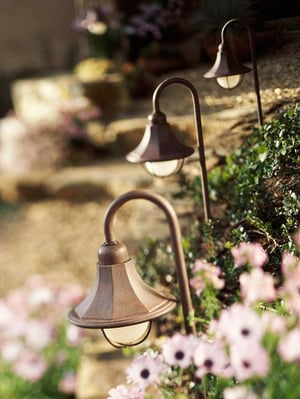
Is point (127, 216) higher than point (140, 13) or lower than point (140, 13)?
lower

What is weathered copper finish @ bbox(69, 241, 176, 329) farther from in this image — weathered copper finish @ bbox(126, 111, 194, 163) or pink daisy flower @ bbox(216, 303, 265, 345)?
weathered copper finish @ bbox(126, 111, 194, 163)

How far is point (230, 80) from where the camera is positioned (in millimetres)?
2729

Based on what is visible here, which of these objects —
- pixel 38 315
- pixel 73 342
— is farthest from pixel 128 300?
pixel 38 315

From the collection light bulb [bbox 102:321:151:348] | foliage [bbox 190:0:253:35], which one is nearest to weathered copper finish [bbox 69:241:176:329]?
light bulb [bbox 102:321:151:348]

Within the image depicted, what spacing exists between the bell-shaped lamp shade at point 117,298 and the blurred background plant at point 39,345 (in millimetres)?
2339

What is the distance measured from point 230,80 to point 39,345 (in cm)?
220

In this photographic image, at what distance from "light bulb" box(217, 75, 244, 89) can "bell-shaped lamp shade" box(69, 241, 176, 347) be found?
108 centimetres

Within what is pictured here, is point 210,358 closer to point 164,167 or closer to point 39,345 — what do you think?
point 164,167

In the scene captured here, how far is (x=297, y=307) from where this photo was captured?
1399mm

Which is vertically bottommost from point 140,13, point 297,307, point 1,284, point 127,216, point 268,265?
point 1,284

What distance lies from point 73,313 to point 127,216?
3.95 m

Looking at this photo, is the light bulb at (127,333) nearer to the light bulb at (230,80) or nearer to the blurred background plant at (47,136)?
the light bulb at (230,80)

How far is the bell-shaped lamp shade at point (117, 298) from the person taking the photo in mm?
1792

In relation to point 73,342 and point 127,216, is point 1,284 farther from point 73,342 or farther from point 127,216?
point 73,342
